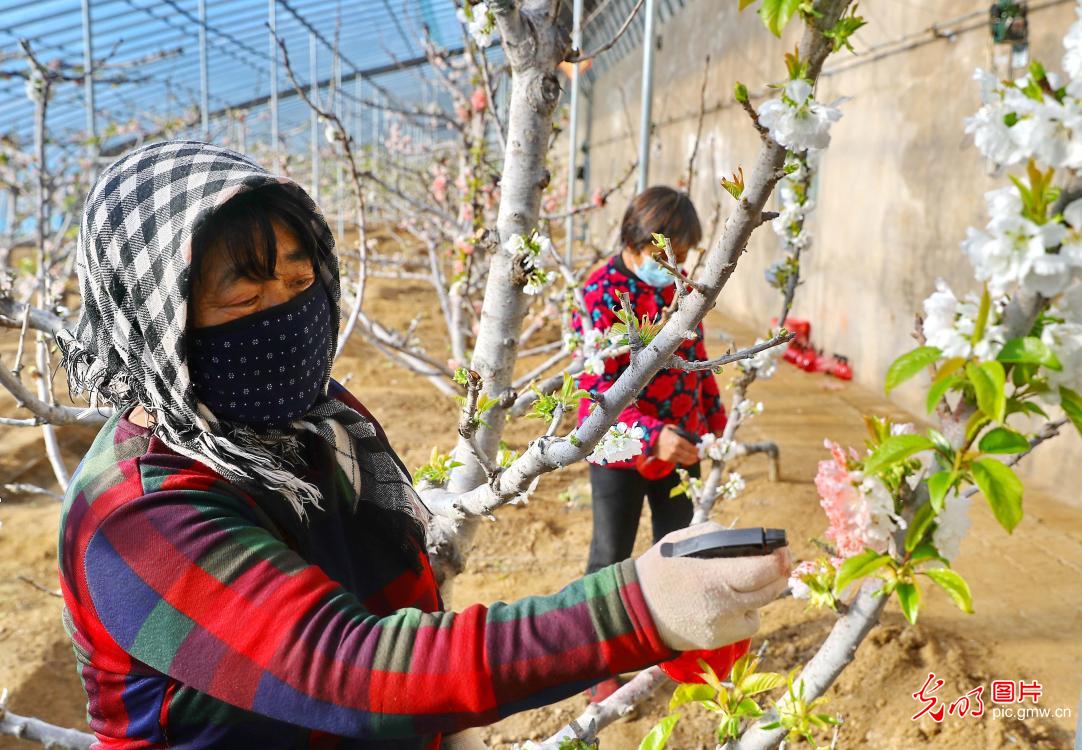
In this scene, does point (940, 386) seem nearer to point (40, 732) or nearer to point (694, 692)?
point (694, 692)

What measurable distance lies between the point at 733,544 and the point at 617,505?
6.03ft

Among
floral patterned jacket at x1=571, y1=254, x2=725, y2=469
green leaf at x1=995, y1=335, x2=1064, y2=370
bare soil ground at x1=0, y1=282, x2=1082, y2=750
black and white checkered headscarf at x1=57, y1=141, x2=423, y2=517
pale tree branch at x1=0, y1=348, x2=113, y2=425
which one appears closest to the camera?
green leaf at x1=995, y1=335, x2=1064, y2=370

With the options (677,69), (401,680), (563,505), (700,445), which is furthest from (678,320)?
(677,69)

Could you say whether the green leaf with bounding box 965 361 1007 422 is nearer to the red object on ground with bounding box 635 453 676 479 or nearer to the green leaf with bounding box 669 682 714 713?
the green leaf with bounding box 669 682 714 713

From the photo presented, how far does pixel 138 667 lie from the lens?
100 centimetres

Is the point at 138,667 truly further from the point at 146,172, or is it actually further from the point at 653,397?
the point at 653,397

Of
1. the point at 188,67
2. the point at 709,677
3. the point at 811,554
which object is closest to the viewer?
the point at 709,677

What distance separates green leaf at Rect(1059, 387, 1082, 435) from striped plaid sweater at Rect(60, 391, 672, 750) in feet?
1.40

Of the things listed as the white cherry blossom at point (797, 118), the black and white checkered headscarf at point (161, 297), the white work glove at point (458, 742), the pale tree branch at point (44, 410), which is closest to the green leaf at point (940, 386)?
the white cherry blossom at point (797, 118)

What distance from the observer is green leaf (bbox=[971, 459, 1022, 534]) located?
71 cm

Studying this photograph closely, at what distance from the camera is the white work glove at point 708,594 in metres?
0.82

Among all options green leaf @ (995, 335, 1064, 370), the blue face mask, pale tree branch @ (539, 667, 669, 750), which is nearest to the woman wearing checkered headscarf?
green leaf @ (995, 335, 1064, 370)

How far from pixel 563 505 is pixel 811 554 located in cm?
141

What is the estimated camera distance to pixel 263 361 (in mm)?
1189
